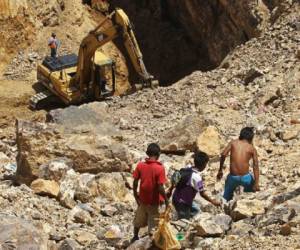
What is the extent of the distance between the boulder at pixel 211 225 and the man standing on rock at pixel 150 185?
0.45m

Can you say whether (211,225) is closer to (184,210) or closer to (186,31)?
(184,210)

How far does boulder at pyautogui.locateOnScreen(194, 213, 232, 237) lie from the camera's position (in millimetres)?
7613

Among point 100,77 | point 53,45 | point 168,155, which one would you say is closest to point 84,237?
point 168,155

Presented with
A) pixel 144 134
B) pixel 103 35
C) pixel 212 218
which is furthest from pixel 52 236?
pixel 103 35

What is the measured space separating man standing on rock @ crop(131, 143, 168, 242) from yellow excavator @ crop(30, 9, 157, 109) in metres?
9.49

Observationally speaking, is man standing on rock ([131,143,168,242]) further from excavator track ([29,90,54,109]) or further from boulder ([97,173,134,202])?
excavator track ([29,90,54,109])

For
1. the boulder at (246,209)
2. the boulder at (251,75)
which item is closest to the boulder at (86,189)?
the boulder at (246,209)

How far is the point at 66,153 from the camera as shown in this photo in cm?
1094

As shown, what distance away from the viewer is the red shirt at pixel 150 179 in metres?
7.49

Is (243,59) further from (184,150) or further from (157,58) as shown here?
(157,58)

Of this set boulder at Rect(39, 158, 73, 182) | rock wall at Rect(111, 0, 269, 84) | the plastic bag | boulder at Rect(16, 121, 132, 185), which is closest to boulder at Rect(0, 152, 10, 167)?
boulder at Rect(16, 121, 132, 185)

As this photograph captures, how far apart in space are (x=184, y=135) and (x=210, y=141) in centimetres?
63

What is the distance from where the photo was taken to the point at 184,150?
12734 mm

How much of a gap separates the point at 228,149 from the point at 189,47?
15745 millimetres
